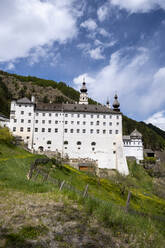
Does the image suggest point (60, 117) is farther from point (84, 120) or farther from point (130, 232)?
point (130, 232)

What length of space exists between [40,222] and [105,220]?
2547 mm

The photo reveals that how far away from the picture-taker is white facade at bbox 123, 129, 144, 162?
5606cm

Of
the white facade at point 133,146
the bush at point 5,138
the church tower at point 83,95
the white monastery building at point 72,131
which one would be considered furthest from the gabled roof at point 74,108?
the bush at point 5,138

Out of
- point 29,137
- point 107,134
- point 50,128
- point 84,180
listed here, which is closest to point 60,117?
point 50,128

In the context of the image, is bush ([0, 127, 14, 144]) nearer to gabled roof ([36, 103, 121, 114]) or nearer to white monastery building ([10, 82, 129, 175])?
white monastery building ([10, 82, 129, 175])

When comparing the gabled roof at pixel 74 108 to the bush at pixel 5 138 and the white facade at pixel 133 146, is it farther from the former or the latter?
the bush at pixel 5 138

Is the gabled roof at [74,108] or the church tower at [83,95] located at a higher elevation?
the church tower at [83,95]

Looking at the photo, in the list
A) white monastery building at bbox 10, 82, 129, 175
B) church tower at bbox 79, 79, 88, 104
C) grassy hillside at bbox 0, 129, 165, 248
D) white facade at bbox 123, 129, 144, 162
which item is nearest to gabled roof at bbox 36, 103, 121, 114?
white monastery building at bbox 10, 82, 129, 175

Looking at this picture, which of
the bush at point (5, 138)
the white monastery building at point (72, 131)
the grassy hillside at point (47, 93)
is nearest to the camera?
the bush at point (5, 138)

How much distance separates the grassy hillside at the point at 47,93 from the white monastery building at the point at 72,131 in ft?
180

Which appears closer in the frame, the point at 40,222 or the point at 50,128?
the point at 40,222

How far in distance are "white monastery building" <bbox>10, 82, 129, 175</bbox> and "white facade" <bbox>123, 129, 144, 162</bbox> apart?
13.5 ft

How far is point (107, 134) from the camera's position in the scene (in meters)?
54.7

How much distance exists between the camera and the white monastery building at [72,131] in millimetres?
52844
